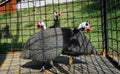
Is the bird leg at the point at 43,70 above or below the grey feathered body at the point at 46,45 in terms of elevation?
below

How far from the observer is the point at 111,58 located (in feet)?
20.1

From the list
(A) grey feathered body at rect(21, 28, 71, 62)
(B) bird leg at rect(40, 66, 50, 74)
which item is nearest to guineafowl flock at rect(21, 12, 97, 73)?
(A) grey feathered body at rect(21, 28, 71, 62)

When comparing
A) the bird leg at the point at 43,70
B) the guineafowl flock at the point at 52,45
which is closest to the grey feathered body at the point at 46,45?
the guineafowl flock at the point at 52,45

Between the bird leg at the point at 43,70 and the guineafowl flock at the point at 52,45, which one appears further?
the bird leg at the point at 43,70

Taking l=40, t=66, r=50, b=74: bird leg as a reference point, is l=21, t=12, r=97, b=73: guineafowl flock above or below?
above

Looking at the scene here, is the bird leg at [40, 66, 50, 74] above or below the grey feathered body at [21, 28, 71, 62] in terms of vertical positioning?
below

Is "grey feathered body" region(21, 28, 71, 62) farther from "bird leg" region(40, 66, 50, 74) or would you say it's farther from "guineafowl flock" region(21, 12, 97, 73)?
"bird leg" region(40, 66, 50, 74)

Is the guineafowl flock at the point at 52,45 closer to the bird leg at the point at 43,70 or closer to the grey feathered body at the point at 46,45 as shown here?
the grey feathered body at the point at 46,45

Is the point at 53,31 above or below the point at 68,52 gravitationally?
above

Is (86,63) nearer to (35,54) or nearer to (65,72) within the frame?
(65,72)

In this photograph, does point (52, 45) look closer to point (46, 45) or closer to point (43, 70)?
point (46, 45)

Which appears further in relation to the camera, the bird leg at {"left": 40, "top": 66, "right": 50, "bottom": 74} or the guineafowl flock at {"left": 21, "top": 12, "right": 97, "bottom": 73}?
the bird leg at {"left": 40, "top": 66, "right": 50, "bottom": 74}

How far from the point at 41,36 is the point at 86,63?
1140mm

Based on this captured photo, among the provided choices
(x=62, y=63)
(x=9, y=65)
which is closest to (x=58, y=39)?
(x=62, y=63)
